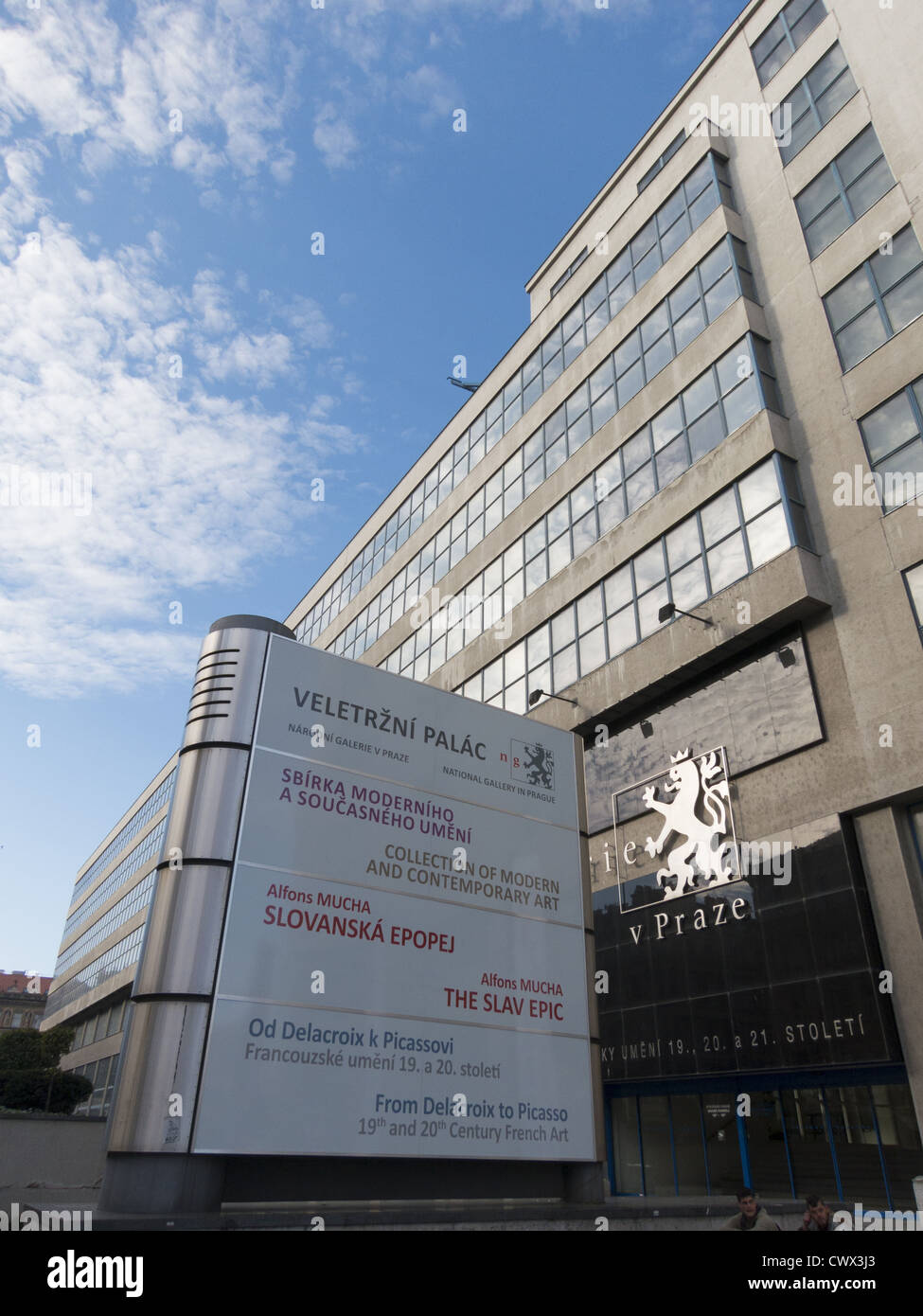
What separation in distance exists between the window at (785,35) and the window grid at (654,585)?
14738 mm

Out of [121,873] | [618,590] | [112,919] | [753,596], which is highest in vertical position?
[121,873]

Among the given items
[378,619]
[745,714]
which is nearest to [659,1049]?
[745,714]

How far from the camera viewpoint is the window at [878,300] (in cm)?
1973

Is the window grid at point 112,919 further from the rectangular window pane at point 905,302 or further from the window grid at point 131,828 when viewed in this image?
the rectangular window pane at point 905,302

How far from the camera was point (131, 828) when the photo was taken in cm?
7038

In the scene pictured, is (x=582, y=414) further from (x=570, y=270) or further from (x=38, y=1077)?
(x=38, y=1077)

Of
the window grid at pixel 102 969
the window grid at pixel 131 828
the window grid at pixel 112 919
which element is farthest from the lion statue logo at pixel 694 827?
Result: the window grid at pixel 102 969

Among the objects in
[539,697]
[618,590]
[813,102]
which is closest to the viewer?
[813,102]

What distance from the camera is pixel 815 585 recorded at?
19.3 metres

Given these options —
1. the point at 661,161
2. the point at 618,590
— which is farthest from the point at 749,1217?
the point at 661,161

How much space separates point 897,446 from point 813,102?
12.9 m

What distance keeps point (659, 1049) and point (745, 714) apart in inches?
340

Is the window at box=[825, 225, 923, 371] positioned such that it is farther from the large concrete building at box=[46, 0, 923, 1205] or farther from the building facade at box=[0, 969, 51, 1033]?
the building facade at box=[0, 969, 51, 1033]

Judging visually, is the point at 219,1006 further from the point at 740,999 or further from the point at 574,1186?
the point at 740,999
